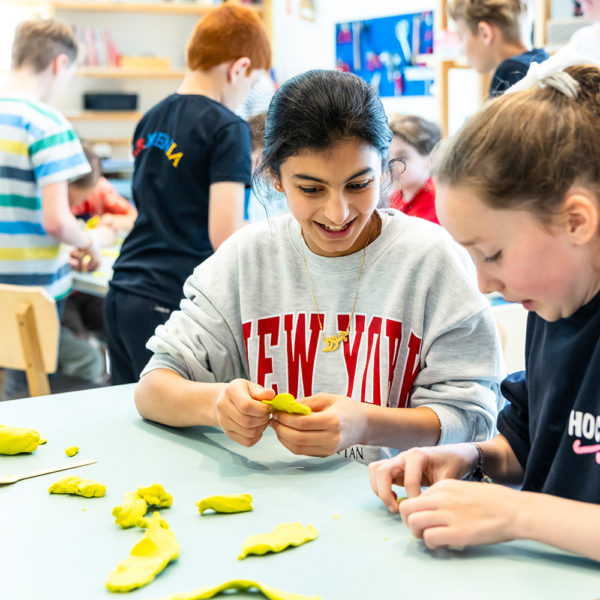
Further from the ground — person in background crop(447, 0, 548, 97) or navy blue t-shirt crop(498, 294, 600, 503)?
person in background crop(447, 0, 548, 97)

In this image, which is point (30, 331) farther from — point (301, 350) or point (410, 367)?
point (410, 367)

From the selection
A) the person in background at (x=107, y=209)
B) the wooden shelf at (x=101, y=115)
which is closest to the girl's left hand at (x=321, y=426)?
the person in background at (x=107, y=209)

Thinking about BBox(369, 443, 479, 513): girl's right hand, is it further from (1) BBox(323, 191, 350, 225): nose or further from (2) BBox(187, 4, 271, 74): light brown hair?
(2) BBox(187, 4, 271, 74): light brown hair

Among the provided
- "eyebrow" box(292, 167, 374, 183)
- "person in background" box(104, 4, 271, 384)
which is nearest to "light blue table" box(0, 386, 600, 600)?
"eyebrow" box(292, 167, 374, 183)

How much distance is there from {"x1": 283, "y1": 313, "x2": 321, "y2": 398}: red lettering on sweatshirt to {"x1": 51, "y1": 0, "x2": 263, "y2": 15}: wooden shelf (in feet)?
14.4

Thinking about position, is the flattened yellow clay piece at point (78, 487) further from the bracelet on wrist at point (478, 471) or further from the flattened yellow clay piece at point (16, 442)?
the bracelet on wrist at point (478, 471)

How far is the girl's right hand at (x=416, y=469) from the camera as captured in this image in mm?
904

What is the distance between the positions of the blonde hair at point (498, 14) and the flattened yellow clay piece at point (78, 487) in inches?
87.0

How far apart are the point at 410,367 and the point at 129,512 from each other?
0.51m

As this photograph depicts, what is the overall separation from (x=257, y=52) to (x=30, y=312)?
891mm

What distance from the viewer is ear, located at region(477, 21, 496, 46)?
104 inches

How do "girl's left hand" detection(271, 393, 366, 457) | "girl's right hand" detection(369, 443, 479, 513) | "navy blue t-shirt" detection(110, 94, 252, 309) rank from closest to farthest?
1. "girl's right hand" detection(369, 443, 479, 513)
2. "girl's left hand" detection(271, 393, 366, 457)
3. "navy blue t-shirt" detection(110, 94, 252, 309)

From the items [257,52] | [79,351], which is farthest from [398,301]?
[79,351]

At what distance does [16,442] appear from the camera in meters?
1.10
